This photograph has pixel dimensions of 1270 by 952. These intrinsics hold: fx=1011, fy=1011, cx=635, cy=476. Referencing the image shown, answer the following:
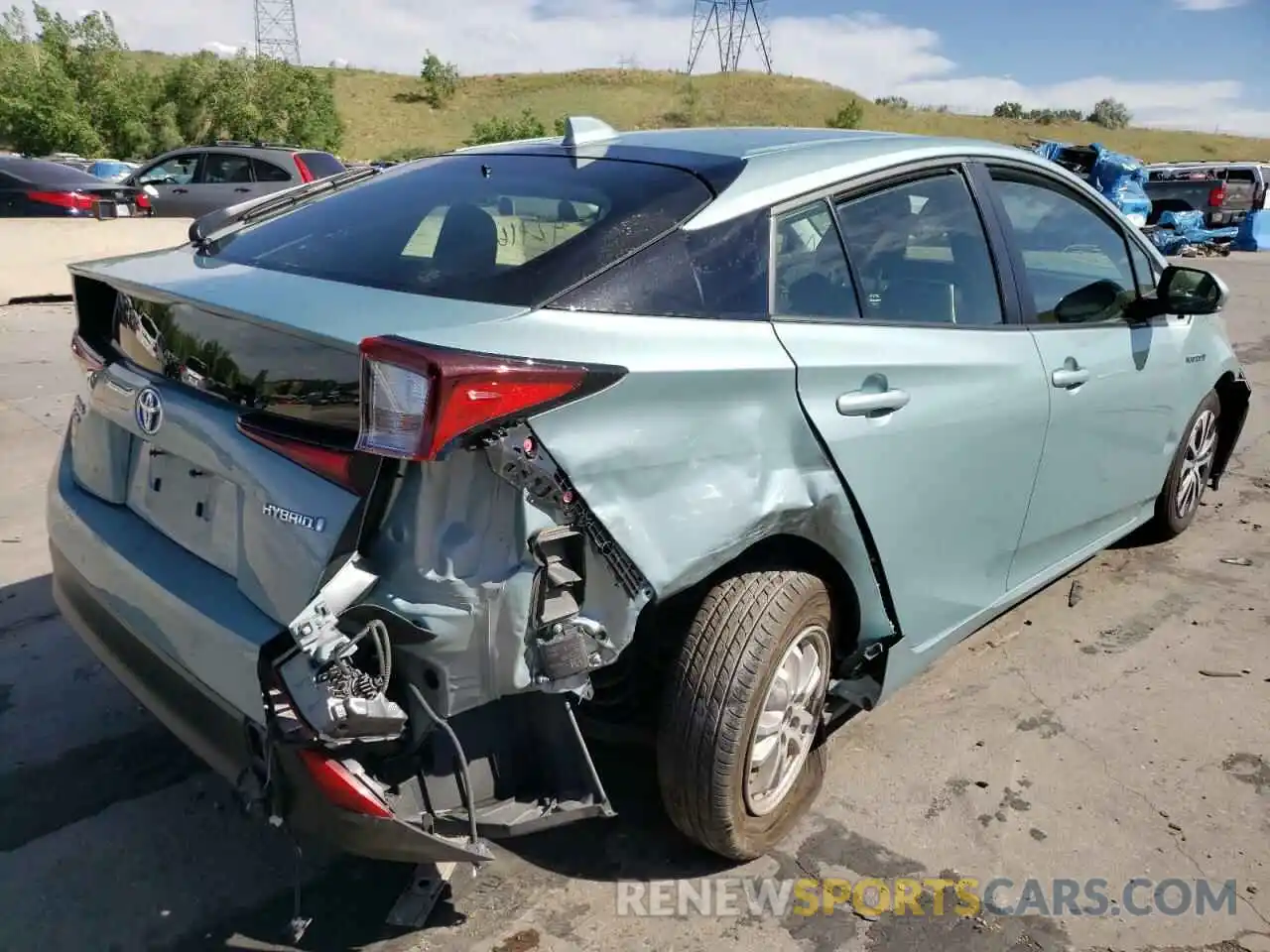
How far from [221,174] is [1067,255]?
46.0ft

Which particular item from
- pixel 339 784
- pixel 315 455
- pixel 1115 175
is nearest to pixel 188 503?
pixel 315 455

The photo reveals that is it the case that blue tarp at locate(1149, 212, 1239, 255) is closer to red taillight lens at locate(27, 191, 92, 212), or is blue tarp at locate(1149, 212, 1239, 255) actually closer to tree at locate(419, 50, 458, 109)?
red taillight lens at locate(27, 191, 92, 212)

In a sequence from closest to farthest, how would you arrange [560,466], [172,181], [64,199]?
[560,466] → [64,199] → [172,181]

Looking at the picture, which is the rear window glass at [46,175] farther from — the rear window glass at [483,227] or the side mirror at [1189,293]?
the side mirror at [1189,293]

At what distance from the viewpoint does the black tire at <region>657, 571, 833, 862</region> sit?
7.64 ft

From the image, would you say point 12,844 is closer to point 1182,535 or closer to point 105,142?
point 1182,535

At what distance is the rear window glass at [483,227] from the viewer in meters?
2.20

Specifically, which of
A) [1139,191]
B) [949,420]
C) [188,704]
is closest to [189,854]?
[188,704]

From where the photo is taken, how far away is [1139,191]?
830 inches

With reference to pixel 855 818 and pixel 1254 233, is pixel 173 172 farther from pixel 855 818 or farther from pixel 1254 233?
pixel 1254 233

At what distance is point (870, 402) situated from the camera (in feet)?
8.29

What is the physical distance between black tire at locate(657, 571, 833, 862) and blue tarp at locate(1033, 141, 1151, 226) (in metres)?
20.8

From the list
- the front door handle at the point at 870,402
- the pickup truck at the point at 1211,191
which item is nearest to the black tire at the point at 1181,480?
the front door handle at the point at 870,402

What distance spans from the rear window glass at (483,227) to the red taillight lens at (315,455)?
433mm
